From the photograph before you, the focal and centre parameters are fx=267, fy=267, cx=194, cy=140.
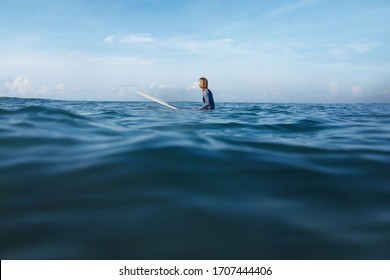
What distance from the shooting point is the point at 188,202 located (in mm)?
2734

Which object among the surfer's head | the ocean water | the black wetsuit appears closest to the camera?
the ocean water

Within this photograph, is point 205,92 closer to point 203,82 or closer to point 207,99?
point 207,99

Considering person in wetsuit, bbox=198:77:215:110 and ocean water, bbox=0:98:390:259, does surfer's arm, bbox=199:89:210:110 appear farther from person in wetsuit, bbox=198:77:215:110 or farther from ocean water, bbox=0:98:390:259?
ocean water, bbox=0:98:390:259

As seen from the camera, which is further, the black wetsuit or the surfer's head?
the surfer's head

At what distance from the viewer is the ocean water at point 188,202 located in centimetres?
208

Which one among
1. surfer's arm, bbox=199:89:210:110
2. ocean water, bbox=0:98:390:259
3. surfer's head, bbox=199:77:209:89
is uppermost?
surfer's head, bbox=199:77:209:89

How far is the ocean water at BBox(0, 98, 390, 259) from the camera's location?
208 cm

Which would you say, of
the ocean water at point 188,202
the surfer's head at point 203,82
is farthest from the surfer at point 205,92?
the ocean water at point 188,202

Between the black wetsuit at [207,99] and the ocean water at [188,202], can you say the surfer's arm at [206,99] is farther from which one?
the ocean water at [188,202]

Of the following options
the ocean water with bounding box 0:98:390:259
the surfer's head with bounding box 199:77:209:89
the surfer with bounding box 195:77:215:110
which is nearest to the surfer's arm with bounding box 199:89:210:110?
the surfer with bounding box 195:77:215:110
